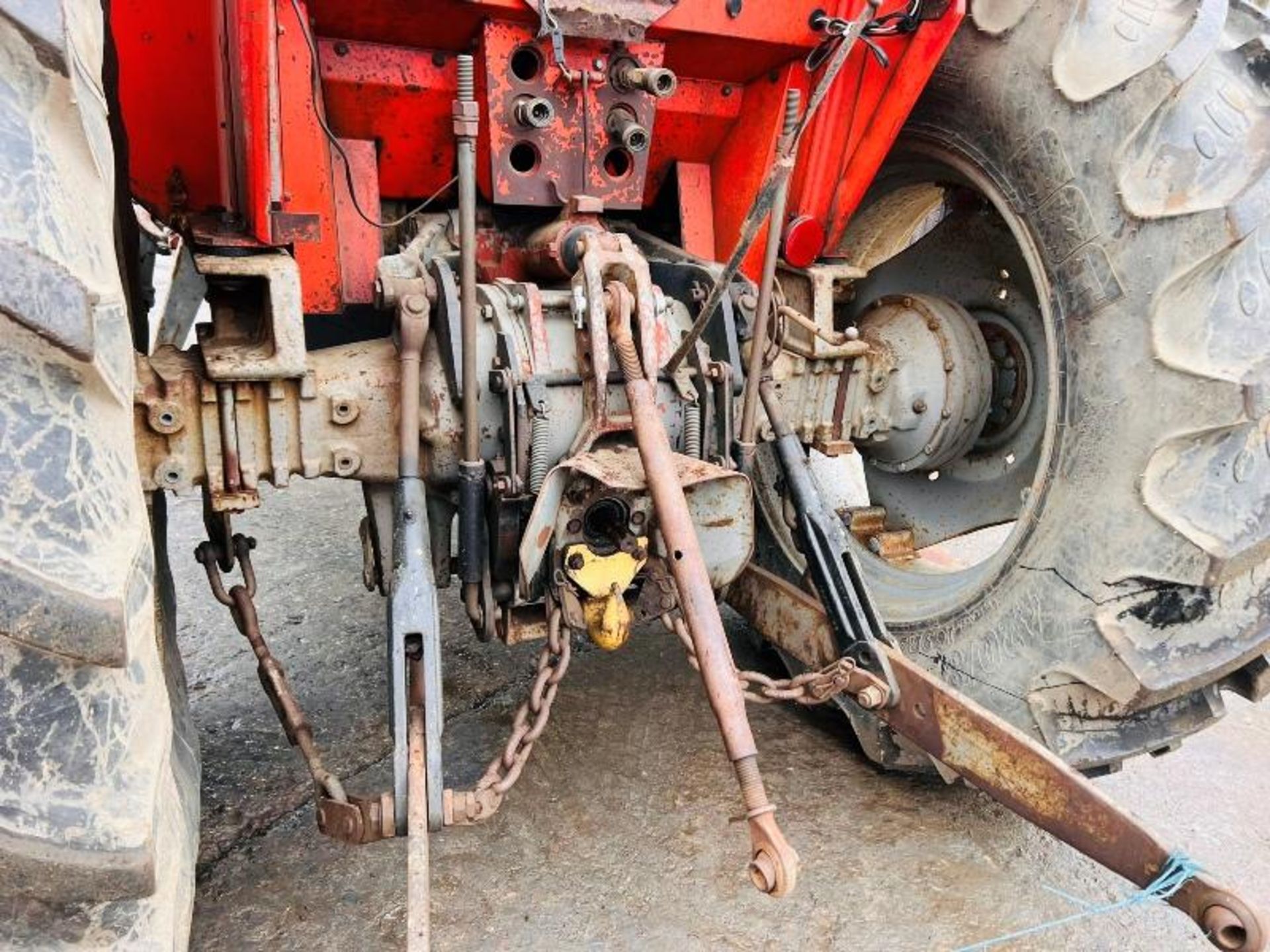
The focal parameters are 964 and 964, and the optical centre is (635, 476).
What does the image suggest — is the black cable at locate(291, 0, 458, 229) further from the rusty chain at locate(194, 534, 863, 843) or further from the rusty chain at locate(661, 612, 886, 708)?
the rusty chain at locate(661, 612, 886, 708)

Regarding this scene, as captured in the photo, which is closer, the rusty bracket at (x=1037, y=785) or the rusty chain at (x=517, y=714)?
the rusty bracket at (x=1037, y=785)

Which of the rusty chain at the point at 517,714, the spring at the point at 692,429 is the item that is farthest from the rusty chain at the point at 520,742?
the spring at the point at 692,429

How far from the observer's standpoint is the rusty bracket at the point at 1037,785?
4.01 ft

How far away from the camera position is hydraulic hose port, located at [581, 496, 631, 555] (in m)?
1.60

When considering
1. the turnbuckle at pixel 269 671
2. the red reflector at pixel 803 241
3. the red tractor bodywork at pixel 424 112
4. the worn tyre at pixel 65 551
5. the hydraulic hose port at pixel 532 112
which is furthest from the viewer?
the red reflector at pixel 803 241

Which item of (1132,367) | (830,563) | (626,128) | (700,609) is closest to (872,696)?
(830,563)

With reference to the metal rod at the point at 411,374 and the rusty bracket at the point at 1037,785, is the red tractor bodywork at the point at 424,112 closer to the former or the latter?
the metal rod at the point at 411,374

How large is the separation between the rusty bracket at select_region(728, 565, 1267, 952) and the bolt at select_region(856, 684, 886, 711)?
33 millimetres

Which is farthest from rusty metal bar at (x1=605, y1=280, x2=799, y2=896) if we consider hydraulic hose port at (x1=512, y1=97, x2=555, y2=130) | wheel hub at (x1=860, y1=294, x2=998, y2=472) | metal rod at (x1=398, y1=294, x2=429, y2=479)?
wheel hub at (x1=860, y1=294, x2=998, y2=472)

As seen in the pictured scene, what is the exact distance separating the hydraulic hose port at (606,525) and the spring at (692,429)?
0.20 meters

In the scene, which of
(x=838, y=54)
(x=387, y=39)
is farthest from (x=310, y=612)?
(x=838, y=54)

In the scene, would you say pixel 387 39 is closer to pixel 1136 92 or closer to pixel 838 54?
pixel 838 54

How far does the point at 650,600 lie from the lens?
1.67 meters

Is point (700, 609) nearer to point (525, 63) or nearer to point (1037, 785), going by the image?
point (1037, 785)
